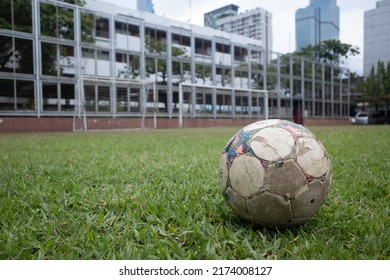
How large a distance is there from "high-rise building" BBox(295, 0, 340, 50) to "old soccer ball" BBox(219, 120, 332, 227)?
150 centimetres

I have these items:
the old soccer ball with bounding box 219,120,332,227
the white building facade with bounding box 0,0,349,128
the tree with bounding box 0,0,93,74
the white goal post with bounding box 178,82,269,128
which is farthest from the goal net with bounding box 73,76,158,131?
the old soccer ball with bounding box 219,120,332,227

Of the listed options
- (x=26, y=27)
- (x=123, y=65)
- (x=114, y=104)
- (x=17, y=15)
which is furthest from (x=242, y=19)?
(x=123, y=65)

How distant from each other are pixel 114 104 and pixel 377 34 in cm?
2072

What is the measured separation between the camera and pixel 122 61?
24.1m

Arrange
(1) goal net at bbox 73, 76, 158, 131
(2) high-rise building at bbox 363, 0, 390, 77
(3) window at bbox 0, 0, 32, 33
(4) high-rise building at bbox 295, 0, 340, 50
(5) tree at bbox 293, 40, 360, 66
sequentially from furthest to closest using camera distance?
Answer: 1. (1) goal net at bbox 73, 76, 158, 131
2. (3) window at bbox 0, 0, 32, 33
3. (5) tree at bbox 293, 40, 360, 66
4. (2) high-rise building at bbox 363, 0, 390, 77
5. (4) high-rise building at bbox 295, 0, 340, 50

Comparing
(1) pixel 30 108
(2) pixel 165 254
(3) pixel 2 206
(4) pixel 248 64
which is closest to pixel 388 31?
(2) pixel 165 254

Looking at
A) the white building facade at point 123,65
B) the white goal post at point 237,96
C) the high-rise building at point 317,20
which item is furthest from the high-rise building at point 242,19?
the white goal post at point 237,96

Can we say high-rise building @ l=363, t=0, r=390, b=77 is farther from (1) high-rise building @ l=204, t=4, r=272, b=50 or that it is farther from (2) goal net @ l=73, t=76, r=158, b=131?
(2) goal net @ l=73, t=76, r=158, b=131

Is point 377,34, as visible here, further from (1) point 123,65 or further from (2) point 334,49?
(1) point 123,65

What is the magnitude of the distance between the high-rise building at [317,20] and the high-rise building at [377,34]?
328 millimetres

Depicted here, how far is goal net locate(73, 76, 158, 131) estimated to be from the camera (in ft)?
70.0

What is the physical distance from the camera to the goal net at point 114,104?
21.3 m

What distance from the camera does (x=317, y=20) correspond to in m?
3.34

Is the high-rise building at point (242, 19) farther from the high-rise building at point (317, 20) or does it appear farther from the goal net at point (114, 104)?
the goal net at point (114, 104)
